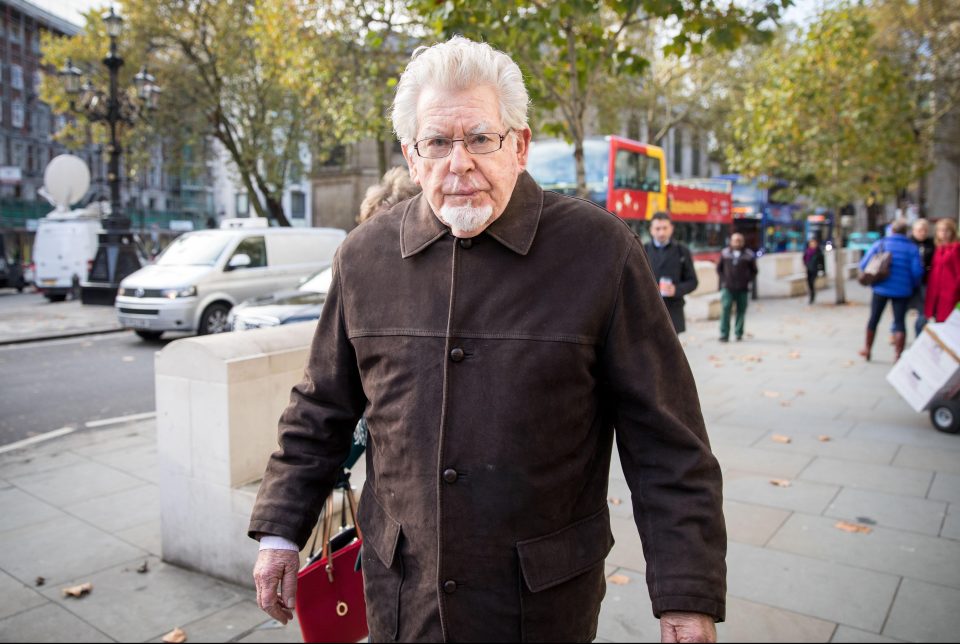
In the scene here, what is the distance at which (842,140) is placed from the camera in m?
18.9

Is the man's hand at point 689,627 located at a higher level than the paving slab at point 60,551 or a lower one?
higher

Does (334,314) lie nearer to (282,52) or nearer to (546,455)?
(546,455)

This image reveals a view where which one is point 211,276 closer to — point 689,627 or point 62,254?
point 62,254

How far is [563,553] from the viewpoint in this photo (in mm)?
1896

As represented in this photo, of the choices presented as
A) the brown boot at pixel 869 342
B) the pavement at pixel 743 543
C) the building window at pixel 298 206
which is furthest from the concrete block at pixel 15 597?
the building window at pixel 298 206

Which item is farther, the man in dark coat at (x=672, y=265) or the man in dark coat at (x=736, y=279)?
the man in dark coat at (x=736, y=279)

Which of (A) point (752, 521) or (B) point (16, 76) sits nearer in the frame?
(A) point (752, 521)

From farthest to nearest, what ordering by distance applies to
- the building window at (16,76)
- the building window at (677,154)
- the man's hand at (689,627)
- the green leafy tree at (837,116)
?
the building window at (677,154)
the building window at (16,76)
the green leafy tree at (837,116)
the man's hand at (689,627)

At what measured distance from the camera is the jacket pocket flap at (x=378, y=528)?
1978 mm

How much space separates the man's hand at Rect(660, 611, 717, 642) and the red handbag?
978 millimetres

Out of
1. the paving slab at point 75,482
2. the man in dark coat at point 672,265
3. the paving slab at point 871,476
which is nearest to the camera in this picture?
the paving slab at point 75,482

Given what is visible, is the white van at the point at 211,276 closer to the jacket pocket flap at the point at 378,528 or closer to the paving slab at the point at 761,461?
the paving slab at the point at 761,461

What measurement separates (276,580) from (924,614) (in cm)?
298

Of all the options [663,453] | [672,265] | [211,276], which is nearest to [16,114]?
[211,276]
